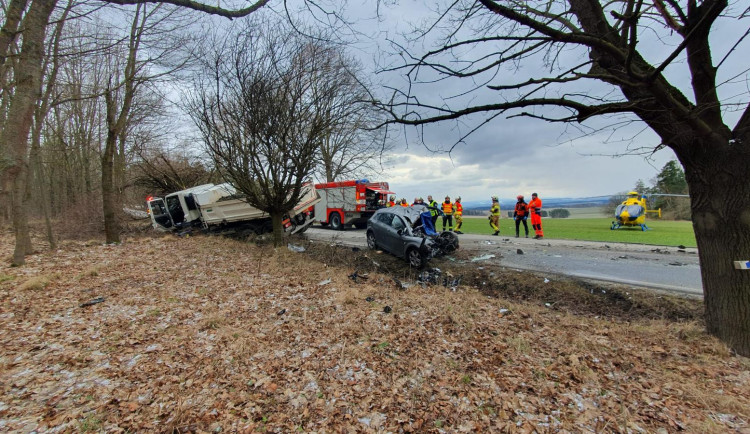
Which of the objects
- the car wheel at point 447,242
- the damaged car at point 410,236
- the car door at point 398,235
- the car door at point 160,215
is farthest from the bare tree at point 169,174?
the car wheel at point 447,242

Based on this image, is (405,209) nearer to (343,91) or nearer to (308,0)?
(343,91)

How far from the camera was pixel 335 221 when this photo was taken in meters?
18.8

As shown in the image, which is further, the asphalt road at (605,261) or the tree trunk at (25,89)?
the asphalt road at (605,261)

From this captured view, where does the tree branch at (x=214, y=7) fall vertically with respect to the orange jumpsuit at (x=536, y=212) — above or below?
above

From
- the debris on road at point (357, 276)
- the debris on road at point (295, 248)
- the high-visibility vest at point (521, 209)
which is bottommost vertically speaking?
the debris on road at point (357, 276)

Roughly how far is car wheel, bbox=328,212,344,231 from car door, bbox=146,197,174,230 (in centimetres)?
812

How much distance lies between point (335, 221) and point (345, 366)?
1558cm

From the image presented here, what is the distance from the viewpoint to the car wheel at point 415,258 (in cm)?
842

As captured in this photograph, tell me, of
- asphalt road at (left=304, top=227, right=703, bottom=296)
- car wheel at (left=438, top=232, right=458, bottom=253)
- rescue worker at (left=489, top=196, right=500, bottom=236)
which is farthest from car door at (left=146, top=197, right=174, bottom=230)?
rescue worker at (left=489, top=196, right=500, bottom=236)

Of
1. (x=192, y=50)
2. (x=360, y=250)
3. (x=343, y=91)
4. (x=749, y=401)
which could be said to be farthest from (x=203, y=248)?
(x=749, y=401)

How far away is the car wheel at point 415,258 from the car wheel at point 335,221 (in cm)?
1000

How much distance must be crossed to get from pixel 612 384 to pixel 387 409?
2.11 m

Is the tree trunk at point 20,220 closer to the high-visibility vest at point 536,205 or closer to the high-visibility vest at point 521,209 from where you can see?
the high-visibility vest at point 521,209

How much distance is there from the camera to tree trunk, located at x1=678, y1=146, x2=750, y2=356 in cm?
339
